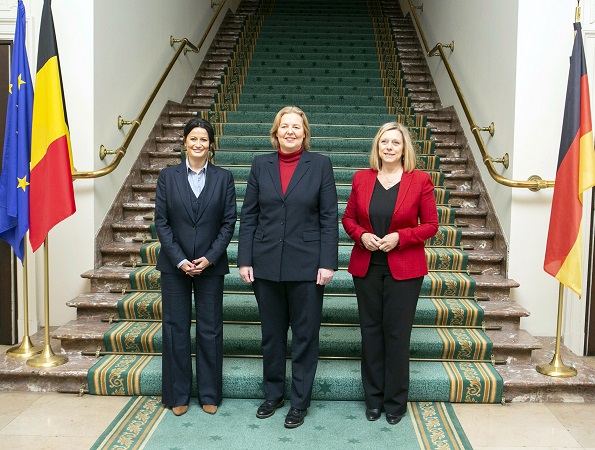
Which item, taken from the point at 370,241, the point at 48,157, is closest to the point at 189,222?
the point at 370,241

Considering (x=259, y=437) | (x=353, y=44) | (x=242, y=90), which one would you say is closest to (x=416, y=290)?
(x=259, y=437)

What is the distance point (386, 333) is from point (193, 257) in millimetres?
1099

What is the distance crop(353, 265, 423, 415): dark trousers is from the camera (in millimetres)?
3355

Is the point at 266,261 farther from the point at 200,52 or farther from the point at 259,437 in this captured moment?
the point at 200,52

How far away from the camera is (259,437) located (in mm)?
3268

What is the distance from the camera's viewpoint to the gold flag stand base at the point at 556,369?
393 cm

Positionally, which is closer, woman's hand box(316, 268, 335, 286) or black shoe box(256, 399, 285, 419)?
woman's hand box(316, 268, 335, 286)

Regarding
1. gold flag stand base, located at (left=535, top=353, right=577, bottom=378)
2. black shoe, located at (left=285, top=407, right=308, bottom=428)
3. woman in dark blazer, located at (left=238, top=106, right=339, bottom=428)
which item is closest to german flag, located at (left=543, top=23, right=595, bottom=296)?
gold flag stand base, located at (left=535, top=353, right=577, bottom=378)

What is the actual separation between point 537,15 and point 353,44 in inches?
187

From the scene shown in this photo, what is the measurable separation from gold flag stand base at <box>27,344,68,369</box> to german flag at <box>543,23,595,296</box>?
121 inches

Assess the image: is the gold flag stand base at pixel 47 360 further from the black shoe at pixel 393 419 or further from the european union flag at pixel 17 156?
the black shoe at pixel 393 419

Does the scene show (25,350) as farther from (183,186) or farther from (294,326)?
(294,326)

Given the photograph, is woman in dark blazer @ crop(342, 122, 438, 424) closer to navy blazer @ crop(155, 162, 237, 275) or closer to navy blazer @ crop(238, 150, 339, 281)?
navy blazer @ crop(238, 150, 339, 281)

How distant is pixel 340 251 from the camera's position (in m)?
4.90
